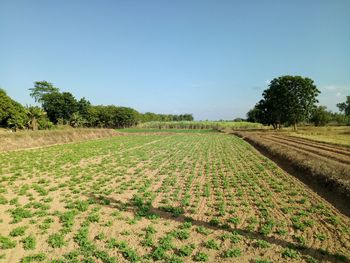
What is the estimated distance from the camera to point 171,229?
7.47 m

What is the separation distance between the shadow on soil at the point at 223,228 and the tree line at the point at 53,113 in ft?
145

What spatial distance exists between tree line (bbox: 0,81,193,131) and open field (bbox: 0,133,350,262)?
125 ft

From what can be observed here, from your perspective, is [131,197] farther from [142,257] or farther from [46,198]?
[142,257]

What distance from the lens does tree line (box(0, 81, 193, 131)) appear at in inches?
1762

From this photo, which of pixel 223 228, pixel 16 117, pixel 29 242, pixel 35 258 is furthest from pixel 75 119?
pixel 223 228

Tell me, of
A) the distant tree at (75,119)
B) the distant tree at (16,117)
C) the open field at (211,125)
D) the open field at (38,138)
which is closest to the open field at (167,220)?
the open field at (38,138)

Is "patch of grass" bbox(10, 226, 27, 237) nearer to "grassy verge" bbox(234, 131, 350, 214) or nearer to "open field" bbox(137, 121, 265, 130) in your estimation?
"grassy verge" bbox(234, 131, 350, 214)

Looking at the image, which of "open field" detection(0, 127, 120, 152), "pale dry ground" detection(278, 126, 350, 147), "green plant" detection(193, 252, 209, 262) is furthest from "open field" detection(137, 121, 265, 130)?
"green plant" detection(193, 252, 209, 262)

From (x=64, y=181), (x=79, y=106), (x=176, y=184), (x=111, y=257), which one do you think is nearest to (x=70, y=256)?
(x=111, y=257)

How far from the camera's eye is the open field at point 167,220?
612cm

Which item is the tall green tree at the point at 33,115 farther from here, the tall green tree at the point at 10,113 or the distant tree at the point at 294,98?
the distant tree at the point at 294,98

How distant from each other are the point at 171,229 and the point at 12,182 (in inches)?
428

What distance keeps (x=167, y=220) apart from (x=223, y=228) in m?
2.02

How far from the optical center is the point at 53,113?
72.3 meters
